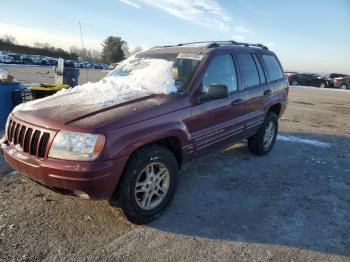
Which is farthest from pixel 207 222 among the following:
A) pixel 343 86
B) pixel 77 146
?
pixel 343 86

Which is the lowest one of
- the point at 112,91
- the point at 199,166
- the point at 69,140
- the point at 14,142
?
the point at 199,166

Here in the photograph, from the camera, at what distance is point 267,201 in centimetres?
413

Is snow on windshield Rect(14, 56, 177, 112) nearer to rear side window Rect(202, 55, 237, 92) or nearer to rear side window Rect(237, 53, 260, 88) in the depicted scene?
rear side window Rect(202, 55, 237, 92)

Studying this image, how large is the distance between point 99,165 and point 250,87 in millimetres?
2990

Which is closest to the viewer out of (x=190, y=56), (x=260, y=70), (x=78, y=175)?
(x=78, y=175)

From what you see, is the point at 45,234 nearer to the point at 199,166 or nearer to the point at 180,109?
the point at 180,109

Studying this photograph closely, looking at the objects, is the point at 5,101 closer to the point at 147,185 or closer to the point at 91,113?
the point at 91,113

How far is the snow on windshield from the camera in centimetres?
363

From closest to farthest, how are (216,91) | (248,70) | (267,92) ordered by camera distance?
(216,91) → (248,70) → (267,92)

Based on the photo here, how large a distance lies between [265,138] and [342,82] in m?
29.8

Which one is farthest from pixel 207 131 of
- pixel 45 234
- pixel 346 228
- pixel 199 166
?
pixel 45 234

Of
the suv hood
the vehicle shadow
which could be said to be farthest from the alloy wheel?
the suv hood

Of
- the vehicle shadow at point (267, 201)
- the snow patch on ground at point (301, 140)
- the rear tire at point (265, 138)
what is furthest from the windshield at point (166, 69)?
the snow patch on ground at point (301, 140)

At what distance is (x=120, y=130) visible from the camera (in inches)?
119
